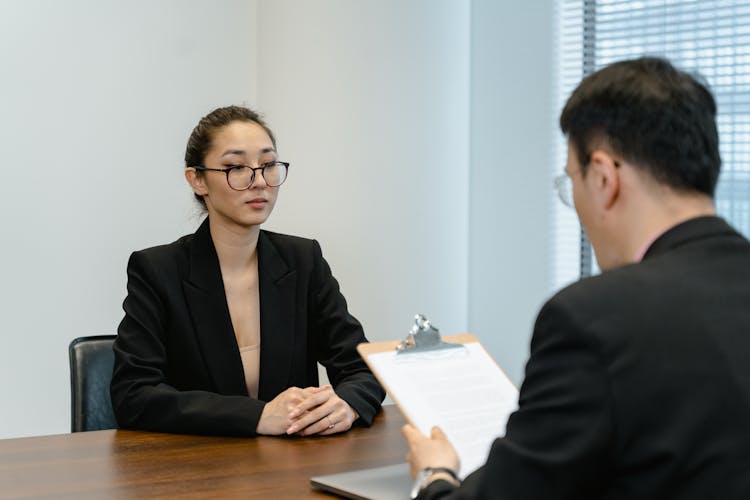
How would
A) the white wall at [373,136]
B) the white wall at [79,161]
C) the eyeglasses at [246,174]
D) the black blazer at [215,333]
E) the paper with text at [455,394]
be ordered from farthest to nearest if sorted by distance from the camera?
1. the white wall at [373,136]
2. the white wall at [79,161]
3. the eyeglasses at [246,174]
4. the black blazer at [215,333]
5. the paper with text at [455,394]

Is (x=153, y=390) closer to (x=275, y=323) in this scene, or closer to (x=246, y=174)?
(x=275, y=323)

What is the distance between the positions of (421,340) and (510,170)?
295 cm

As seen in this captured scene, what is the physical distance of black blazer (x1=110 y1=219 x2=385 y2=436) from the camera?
8.67 ft

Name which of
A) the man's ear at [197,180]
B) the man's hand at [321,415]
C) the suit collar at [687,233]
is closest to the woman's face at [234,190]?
the man's ear at [197,180]

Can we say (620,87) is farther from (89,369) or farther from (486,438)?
(89,369)

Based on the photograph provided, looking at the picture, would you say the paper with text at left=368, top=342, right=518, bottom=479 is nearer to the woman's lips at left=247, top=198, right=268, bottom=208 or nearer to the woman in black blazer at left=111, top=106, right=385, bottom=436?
the woman in black blazer at left=111, top=106, right=385, bottom=436

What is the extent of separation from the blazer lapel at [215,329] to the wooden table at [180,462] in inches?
18.9

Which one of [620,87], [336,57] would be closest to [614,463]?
[620,87]

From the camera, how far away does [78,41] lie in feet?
14.7

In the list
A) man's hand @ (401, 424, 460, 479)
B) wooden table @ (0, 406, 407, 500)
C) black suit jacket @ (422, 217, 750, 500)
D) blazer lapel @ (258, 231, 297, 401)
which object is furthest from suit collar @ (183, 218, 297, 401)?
black suit jacket @ (422, 217, 750, 500)

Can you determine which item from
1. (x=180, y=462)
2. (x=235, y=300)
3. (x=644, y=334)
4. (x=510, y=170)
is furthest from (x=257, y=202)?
(x=510, y=170)

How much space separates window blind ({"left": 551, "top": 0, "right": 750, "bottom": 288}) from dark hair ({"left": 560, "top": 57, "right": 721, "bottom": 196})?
7.81 ft

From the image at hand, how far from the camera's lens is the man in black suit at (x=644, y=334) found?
126 centimetres

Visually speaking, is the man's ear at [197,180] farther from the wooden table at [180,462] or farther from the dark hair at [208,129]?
the wooden table at [180,462]
